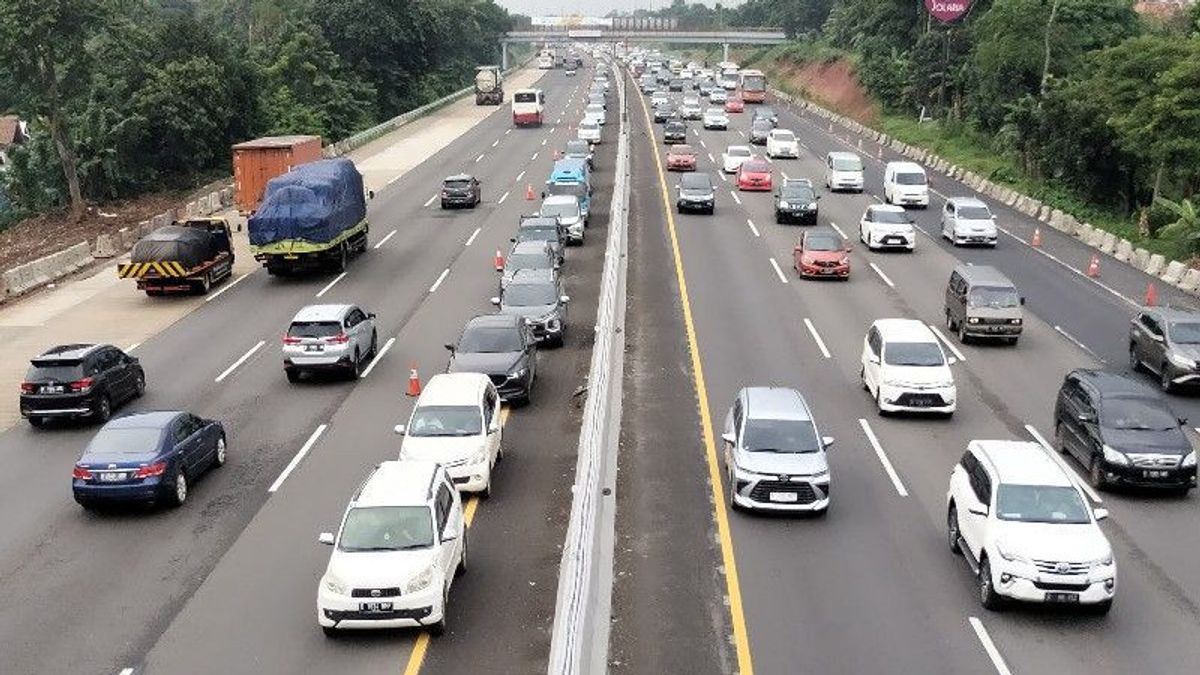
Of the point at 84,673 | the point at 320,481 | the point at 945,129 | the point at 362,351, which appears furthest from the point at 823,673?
the point at 945,129

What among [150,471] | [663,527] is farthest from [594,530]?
[150,471]

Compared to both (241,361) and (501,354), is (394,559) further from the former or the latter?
(241,361)

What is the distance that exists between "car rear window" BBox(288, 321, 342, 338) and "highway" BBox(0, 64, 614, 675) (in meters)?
1.33

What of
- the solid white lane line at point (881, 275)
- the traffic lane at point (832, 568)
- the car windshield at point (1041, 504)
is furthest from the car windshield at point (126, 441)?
the solid white lane line at point (881, 275)

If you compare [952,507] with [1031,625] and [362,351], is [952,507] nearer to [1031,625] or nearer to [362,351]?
[1031,625]

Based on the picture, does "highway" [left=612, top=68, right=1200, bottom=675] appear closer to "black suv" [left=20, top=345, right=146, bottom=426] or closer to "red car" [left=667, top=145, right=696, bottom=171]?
"black suv" [left=20, top=345, right=146, bottom=426]

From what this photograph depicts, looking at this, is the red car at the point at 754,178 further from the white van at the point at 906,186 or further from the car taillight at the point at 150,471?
the car taillight at the point at 150,471

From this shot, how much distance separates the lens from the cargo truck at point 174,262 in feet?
130

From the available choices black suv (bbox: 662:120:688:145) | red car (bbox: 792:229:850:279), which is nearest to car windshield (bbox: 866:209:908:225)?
red car (bbox: 792:229:850:279)

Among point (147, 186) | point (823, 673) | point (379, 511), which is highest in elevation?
point (379, 511)

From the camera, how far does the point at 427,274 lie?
141 ft

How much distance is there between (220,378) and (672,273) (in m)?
16.7

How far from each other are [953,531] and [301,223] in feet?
90.3

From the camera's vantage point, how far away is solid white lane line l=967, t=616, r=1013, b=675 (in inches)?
626
